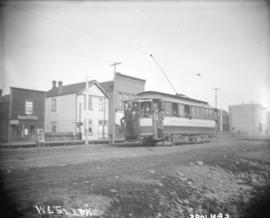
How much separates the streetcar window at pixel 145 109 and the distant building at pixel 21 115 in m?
15.0

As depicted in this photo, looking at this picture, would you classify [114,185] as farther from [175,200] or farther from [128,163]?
[128,163]

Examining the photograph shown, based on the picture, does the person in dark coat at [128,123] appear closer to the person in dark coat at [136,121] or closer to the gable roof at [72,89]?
the person in dark coat at [136,121]

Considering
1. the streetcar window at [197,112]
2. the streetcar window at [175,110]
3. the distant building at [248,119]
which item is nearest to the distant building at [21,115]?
the streetcar window at [175,110]

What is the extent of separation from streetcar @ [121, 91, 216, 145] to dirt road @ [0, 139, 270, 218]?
5379mm

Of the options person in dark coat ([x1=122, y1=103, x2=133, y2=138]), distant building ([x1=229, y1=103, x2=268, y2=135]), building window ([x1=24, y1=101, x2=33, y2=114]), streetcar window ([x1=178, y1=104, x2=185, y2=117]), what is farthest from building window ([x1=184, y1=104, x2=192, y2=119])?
distant building ([x1=229, y1=103, x2=268, y2=135])

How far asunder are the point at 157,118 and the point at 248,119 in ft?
162

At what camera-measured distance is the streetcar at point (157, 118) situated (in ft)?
51.5

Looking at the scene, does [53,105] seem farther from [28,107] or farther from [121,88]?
[121,88]

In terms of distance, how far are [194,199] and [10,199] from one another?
197 inches

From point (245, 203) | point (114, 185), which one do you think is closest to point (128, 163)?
point (114, 185)

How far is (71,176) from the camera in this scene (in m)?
6.39

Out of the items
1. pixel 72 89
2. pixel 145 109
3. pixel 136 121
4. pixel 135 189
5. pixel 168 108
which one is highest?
pixel 72 89

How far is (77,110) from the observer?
30656 millimetres

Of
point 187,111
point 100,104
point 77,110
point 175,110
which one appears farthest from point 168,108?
point 100,104
